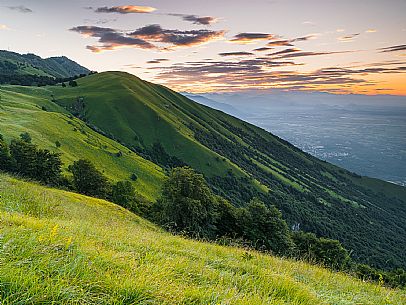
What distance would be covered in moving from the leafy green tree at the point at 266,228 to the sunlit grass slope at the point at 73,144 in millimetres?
50643

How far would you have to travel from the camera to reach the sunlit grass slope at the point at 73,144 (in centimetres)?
7494

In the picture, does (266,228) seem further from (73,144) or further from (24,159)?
(73,144)

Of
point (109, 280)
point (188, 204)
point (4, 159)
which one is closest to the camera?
point (109, 280)

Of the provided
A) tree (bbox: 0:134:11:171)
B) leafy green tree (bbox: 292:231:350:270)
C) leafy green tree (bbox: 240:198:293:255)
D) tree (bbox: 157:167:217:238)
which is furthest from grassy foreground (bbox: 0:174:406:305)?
tree (bbox: 0:134:11:171)

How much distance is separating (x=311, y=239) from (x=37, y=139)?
230ft

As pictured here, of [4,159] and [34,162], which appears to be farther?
[34,162]

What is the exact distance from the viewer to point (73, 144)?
88.9 meters

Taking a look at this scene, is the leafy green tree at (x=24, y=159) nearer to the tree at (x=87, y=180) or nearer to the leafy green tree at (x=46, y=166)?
the leafy green tree at (x=46, y=166)

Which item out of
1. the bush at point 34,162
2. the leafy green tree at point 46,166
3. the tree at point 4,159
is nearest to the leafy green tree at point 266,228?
the bush at point 34,162

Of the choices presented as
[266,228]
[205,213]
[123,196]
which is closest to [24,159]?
[123,196]

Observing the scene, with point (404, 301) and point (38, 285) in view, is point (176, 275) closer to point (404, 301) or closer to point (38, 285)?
point (38, 285)

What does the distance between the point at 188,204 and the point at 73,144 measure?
202 ft

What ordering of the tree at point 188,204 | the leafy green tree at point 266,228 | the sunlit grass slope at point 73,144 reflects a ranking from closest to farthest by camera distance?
the leafy green tree at point 266,228
the tree at point 188,204
the sunlit grass slope at point 73,144

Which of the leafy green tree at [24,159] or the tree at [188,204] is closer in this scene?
the tree at [188,204]
